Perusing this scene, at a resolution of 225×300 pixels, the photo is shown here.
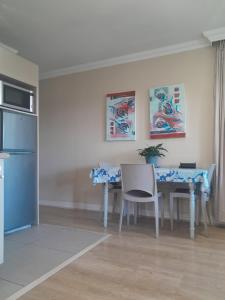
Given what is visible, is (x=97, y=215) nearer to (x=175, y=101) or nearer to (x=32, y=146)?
(x=32, y=146)

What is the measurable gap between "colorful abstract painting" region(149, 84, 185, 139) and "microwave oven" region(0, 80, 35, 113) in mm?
1761

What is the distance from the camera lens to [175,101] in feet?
11.6

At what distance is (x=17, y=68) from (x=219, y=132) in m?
2.70

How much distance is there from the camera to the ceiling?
8.50 feet

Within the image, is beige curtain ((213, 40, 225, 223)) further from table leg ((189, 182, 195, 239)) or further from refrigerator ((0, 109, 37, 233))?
refrigerator ((0, 109, 37, 233))

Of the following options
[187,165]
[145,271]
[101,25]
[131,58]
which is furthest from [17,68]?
[145,271]

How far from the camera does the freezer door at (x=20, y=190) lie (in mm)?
2783

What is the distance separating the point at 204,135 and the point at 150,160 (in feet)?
2.73

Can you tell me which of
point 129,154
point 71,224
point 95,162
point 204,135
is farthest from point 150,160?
point 71,224

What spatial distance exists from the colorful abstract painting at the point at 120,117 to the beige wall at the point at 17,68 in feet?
4.24

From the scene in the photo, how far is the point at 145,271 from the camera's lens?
1.90 m

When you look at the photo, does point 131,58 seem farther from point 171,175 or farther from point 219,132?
point 171,175

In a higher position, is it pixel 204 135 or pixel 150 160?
pixel 204 135

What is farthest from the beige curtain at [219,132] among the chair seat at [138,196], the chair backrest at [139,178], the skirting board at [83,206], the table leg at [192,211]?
the chair backrest at [139,178]
